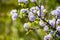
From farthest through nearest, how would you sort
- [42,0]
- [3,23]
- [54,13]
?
[3,23]
[42,0]
[54,13]

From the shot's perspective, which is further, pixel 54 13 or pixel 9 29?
pixel 9 29

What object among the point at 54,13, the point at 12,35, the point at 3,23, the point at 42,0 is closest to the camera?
the point at 54,13

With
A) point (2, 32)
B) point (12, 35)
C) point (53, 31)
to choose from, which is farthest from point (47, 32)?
point (2, 32)

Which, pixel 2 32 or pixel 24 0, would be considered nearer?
pixel 24 0

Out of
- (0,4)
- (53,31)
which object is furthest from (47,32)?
(0,4)

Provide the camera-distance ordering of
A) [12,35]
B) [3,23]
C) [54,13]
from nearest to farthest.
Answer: [54,13] → [12,35] → [3,23]

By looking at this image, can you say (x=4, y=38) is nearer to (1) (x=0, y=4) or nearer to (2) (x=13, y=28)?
(2) (x=13, y=28)

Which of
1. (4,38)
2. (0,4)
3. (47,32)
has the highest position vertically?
(47,32)

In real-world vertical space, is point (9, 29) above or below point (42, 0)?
below

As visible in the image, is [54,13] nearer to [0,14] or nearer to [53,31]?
[53,31]
